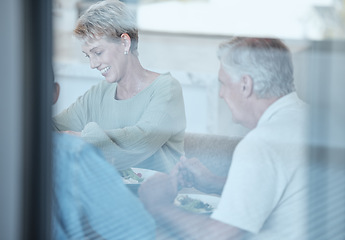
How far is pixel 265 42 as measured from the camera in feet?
4.03

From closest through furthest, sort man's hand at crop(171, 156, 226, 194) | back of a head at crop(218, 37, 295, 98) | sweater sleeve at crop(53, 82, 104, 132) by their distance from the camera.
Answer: back of a head at crop(218, 37, 295, 98)
man's hand at crop(171, 156, 226, 194)
sweater sleeve at crop(53, 82, 104, 132)

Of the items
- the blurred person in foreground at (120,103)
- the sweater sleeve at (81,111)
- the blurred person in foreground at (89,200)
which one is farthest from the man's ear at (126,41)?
the blurred person in foreground at (89,200)

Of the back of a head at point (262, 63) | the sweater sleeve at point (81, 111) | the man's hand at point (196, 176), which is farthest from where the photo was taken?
the sweater sleeve at point (81, 111)

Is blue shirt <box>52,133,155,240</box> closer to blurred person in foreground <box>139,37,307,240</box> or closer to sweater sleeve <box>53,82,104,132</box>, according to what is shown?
sweater sleeve <box>53,82,104,132</box>

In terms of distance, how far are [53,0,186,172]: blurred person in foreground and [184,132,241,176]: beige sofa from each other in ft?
0.23

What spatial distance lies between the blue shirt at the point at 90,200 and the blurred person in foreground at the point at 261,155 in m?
0.21

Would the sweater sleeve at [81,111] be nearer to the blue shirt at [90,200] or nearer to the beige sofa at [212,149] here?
the blue shirt at [90,200]

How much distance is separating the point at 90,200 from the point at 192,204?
1.07 ft

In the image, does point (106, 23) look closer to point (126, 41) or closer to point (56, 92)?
point (126, 41)

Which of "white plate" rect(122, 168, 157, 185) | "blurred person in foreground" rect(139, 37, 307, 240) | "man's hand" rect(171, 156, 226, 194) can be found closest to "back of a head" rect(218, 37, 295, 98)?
"blurred person in foreground" rect(139, 37, 307, 240)

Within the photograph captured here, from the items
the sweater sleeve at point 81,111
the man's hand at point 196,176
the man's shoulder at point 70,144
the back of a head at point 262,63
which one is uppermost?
the back of a head at point 262,63

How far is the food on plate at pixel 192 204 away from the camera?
4.46ft

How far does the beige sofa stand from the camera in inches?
51.3

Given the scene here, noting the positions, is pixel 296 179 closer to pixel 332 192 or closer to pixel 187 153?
pixel 332 192
